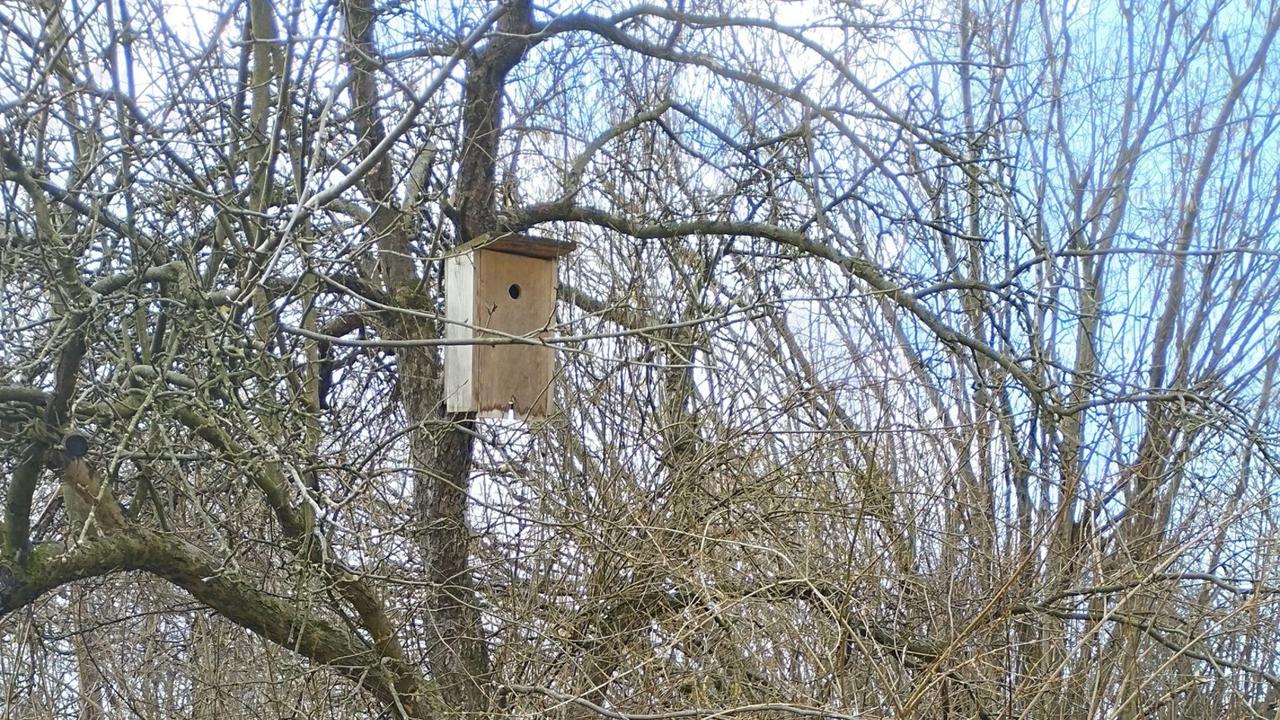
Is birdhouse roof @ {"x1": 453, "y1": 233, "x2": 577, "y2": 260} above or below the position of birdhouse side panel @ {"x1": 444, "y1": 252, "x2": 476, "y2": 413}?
above

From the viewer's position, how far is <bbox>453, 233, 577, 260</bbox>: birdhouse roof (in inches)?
Result: 171

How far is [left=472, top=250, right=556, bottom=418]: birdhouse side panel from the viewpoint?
4.34 metres

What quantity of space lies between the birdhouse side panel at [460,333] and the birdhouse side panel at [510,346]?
28 millimetres

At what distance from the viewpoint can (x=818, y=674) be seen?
3701 mm

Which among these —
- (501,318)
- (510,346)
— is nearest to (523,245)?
(501,318)

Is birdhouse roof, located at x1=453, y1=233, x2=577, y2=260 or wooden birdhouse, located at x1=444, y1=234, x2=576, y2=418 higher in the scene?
birdhouse roof, located at x1=453, y1=233, x2=577, y2=260

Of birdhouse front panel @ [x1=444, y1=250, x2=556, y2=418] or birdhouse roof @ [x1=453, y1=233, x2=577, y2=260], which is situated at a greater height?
birdhouse roof @ [x1=453, y1=233, x2=577, y2=260]

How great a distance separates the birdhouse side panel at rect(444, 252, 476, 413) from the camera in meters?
4.36

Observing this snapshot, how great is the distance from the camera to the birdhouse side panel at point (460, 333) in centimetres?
436

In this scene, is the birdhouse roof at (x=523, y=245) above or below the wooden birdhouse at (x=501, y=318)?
above

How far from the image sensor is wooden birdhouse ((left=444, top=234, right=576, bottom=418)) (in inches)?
171

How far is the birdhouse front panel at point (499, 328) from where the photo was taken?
4.34m

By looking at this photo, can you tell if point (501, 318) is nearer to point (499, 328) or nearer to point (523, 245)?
point (499, 328)

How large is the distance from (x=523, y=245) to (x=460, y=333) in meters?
0.40
